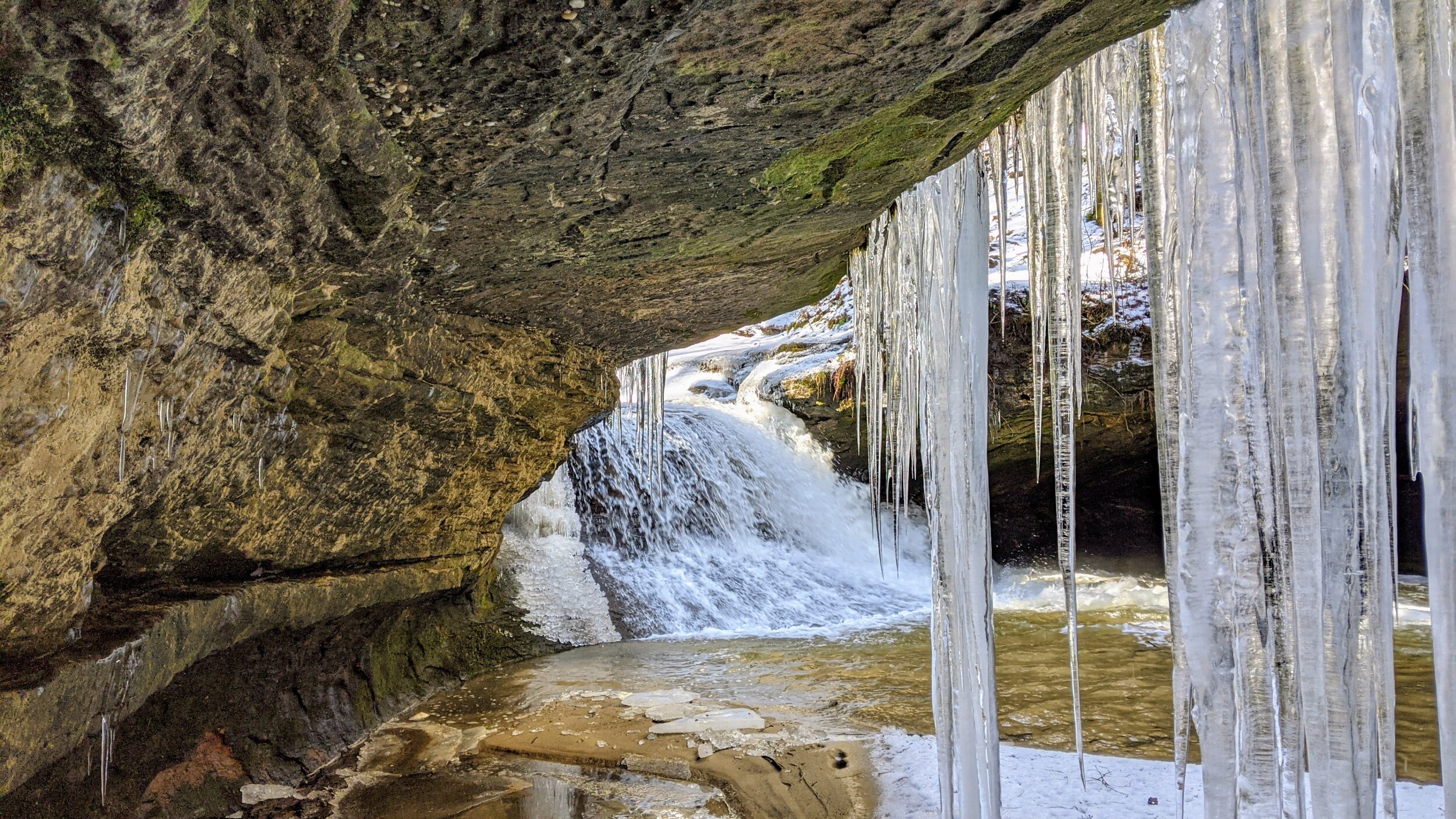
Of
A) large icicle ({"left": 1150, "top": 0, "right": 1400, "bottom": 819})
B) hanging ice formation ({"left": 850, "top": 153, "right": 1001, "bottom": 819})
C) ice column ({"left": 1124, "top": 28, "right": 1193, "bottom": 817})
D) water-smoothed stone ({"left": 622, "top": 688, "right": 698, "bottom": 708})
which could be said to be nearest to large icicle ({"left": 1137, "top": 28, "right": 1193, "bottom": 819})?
ice column ({"left": 1124, "top": 28, "right": 1193, "bottom": 817})

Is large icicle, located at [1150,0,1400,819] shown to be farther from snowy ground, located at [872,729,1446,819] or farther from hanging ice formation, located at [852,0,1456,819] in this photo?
snowy ground, located at [872,729,1446,819]

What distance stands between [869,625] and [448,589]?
4473 millimetres

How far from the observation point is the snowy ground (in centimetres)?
321

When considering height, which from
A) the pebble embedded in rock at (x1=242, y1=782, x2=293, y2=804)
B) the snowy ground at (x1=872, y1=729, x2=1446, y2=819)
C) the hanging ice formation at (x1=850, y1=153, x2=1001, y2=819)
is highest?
the hanging ice formation at (x1=850, y1=153, x2=1001, y2=819)

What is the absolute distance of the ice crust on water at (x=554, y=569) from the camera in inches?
321

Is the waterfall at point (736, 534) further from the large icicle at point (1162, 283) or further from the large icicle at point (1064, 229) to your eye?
the large icicle at point (1162, 283)

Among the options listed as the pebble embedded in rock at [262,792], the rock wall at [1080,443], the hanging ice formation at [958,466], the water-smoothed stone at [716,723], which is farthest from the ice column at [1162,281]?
the rock wall at [1080,443]

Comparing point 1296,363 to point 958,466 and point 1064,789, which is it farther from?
point 1064,789

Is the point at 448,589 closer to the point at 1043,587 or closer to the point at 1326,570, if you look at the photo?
the point at 1326,570

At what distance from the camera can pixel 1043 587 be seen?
10664mm

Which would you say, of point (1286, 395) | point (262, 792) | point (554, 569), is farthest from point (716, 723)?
point (554, 569)

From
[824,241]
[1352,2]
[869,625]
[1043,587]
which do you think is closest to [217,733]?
[824,241]

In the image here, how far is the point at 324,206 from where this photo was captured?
100 inches

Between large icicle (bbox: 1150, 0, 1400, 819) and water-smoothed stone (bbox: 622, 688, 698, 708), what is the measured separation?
3.98 metres
